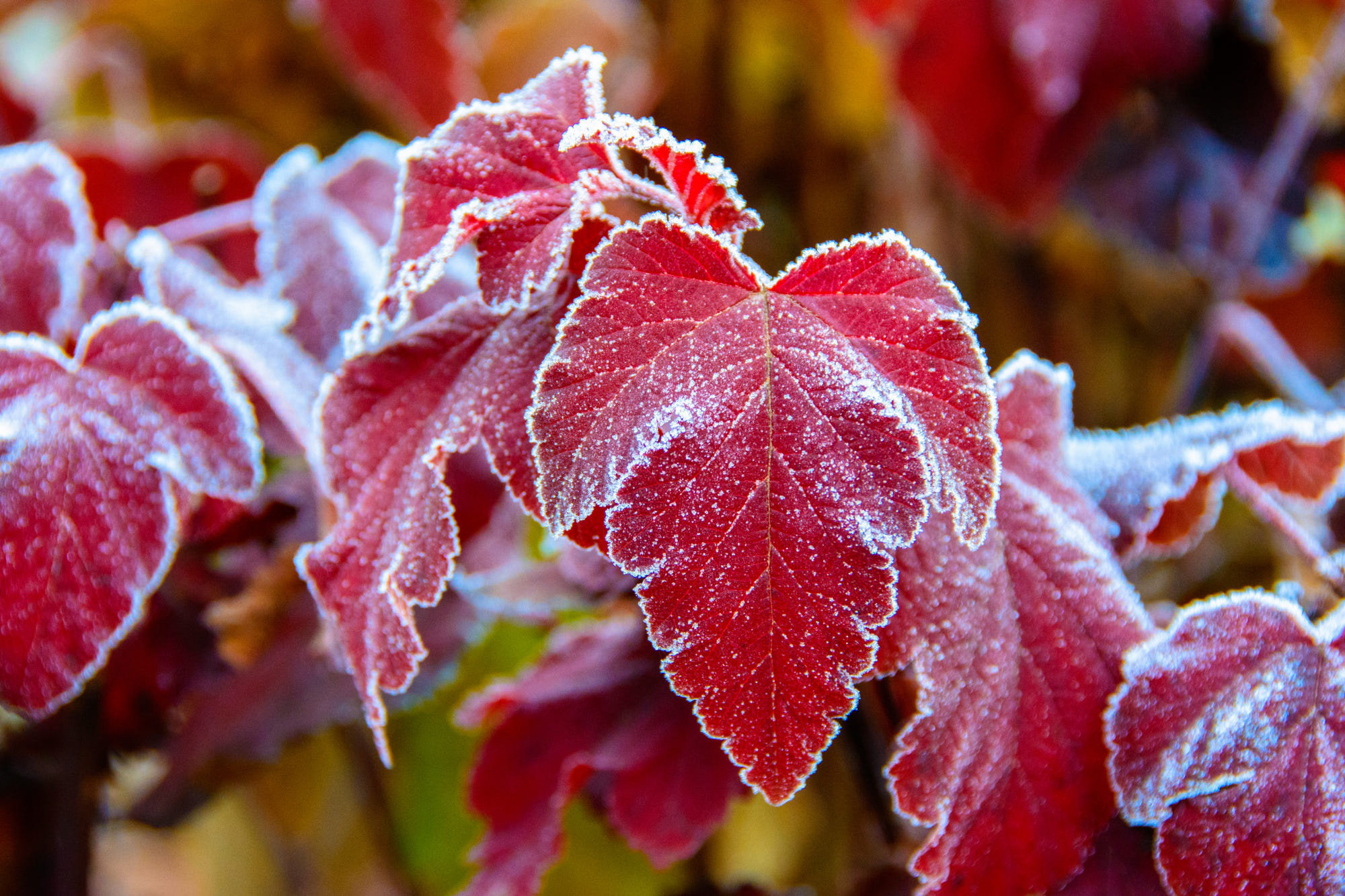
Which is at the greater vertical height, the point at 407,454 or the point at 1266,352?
the point at 407,454

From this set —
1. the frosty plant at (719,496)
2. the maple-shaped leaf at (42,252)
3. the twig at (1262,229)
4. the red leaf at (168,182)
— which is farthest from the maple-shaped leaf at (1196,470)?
the red leaf at (168,182)

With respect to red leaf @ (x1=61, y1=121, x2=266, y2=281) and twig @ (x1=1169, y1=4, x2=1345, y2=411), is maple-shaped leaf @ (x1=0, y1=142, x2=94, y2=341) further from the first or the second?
twig @ (x1=1169, y1=4, x2=1345, y2=411)

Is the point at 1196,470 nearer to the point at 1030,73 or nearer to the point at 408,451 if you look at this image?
the point at 408,451

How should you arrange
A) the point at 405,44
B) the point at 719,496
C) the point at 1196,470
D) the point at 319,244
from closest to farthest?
the point at 719,496, the point at 1196,470, the point at 319,244, the point at 405,44

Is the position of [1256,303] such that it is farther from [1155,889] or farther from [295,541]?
[295,541]

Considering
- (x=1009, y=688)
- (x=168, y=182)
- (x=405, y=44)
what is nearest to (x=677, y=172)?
(x=1009, y=688)

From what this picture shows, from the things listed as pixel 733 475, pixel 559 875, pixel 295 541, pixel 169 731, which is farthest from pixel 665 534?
pixel 559 875

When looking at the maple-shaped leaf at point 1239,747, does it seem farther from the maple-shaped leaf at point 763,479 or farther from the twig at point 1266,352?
the twig at point 1266,352
